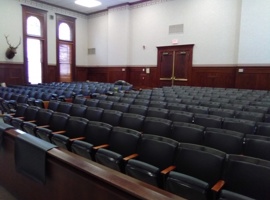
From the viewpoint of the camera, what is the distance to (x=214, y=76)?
8836 millimetres

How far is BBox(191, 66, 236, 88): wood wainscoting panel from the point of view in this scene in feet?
27.8

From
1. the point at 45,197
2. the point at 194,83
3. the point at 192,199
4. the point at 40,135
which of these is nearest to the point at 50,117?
the point at 40,135

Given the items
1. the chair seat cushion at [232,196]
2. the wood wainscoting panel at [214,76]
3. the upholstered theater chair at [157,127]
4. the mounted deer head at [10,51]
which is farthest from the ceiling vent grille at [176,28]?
the chair seat cushion at [232,196]

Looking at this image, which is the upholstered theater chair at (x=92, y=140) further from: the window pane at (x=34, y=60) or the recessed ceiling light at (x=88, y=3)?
the recessed ceiling light at (x=88, y=3)

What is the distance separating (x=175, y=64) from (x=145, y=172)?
862 cm

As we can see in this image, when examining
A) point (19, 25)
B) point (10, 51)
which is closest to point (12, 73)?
point (10, 51)

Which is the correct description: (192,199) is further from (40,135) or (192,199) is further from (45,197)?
(40,135)

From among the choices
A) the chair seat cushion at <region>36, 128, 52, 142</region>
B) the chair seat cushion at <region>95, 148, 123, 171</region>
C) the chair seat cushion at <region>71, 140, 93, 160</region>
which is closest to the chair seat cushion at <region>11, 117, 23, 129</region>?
the chair seat cushion at <region>36, 128, 52, 142</region>

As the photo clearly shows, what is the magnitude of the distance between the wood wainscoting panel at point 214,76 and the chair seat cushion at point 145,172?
7.82m

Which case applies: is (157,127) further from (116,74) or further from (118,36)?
(118,36)

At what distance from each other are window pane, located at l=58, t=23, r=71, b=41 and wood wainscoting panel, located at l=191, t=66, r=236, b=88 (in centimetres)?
716

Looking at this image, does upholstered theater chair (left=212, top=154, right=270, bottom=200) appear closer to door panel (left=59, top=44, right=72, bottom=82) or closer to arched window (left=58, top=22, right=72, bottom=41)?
door panel (left=59, top=44, right=72, bottom=82)

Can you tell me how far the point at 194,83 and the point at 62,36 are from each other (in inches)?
294

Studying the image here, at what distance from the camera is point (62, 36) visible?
11.8 metres
